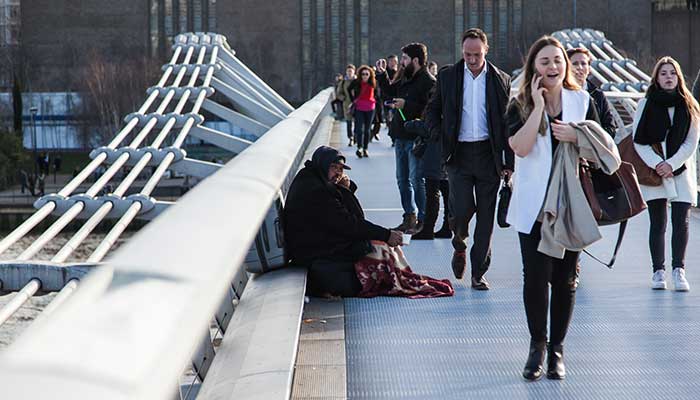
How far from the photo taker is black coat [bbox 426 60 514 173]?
6312 mm

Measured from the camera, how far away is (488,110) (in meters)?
Result: 6.32

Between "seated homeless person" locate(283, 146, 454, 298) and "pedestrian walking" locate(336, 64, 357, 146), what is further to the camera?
"pedestrian walking" locate(336, 64, 357, 146)

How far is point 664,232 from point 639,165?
39cm

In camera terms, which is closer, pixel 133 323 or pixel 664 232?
pixel 133 323

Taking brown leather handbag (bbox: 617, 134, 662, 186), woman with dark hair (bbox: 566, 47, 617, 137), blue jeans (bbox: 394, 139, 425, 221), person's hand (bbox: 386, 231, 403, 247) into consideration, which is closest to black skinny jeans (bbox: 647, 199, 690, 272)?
brown leather handbag (bbox: 617, 134, 662, 186)

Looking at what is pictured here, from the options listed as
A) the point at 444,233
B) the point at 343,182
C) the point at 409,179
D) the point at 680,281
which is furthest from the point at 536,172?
the point at 409,179

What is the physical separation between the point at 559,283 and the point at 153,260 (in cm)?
334

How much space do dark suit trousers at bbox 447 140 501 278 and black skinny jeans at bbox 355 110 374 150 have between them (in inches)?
440

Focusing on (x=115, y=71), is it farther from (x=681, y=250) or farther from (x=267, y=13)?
(x=681, y=250)

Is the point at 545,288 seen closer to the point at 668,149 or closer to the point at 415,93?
the point at 668,149

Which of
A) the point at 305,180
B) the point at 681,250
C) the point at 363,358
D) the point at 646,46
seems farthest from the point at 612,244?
the point at 646,46

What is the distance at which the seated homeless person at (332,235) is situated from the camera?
572cm

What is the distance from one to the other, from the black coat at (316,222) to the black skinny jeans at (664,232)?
1.61 m

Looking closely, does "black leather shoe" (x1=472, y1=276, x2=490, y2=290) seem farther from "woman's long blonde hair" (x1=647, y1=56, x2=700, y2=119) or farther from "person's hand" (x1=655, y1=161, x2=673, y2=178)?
"woman's long blonde hair" (x1=647, y1=56, x2=700, y2=119)
